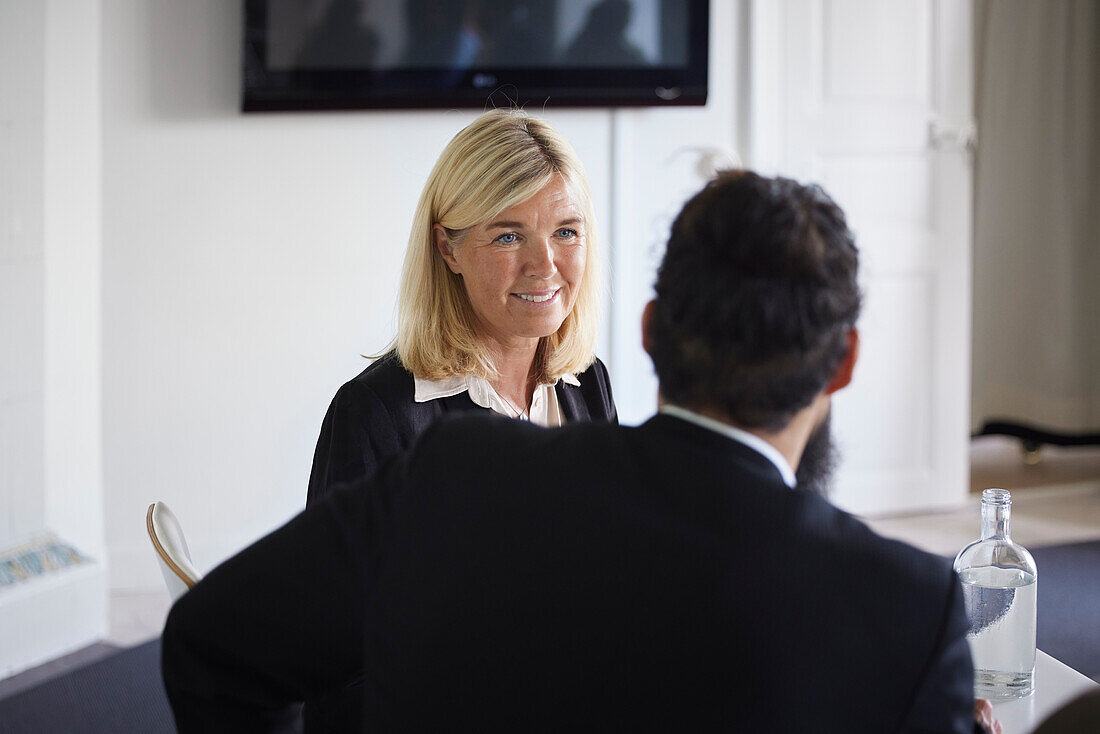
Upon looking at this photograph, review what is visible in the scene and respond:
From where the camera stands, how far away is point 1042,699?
1.17m

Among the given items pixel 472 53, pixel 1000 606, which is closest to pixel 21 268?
pixel 472 53

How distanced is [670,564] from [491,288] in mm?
914

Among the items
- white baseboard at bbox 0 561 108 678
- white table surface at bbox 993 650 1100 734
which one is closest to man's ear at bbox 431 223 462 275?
white table surface at bbox 993 650 1100 734

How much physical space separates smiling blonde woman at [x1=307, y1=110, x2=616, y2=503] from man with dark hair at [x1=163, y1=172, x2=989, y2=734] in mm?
616

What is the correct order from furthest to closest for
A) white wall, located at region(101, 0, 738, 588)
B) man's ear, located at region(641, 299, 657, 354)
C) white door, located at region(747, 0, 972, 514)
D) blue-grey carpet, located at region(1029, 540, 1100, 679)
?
white door, located at region(747, 0, 972, 514) < white wall, located at region(101, 0, 738, 588) < blue-grey carpet, located at region(1029, 540, 1100, 679) < man's ear, located at region(641, 299, 657, 354)

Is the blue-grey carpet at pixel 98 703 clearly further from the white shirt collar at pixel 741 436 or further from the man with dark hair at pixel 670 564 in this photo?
the white shirt collar at pixel 741 436

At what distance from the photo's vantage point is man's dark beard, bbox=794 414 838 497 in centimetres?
97

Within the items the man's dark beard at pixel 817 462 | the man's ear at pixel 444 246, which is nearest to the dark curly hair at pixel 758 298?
the man's dark beard at pixel 817 462

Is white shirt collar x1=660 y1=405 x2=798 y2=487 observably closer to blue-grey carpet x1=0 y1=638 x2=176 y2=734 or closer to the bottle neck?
the bottle neck

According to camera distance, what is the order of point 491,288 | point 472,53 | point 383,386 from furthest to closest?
point 472,53 < point 491,288 < point 383,386

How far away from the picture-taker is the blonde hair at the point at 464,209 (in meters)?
1.61

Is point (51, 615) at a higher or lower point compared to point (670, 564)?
lower

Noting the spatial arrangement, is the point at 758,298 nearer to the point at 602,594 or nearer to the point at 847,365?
the point at 847,365

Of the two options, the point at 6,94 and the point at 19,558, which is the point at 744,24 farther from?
the point at 19,558
